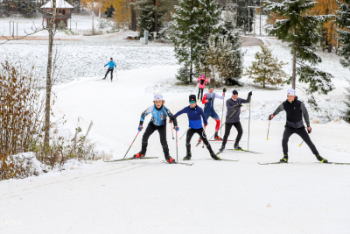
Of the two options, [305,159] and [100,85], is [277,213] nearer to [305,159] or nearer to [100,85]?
[305,159]

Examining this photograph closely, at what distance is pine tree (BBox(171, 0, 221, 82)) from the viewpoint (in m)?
24.0

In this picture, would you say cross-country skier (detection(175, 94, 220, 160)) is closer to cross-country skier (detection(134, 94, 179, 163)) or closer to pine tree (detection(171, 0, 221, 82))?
cross-country skier (detection(134, 94, 179, 163))

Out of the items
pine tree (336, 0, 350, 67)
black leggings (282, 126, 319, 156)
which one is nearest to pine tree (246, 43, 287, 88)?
pine tree (336, 0, 350, 67)

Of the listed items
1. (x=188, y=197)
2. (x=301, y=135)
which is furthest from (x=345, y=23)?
(x=188, y=197)

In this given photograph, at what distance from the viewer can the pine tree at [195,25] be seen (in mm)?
24016

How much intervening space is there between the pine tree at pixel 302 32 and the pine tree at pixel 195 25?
24.6 feet

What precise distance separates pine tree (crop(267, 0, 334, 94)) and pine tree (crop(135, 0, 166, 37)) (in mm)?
26566

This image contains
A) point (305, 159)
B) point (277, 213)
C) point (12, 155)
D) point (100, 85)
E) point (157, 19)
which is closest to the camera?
point (277, 213)

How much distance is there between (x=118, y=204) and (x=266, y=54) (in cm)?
2119

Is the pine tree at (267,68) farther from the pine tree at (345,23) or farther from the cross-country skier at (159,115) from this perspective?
the cross-country skier at (159,115)

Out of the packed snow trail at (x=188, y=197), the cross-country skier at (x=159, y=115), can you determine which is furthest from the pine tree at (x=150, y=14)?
the cross-country skier at (x=159, y=115)

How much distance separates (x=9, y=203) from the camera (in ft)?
17.6

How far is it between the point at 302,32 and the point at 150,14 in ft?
94.6

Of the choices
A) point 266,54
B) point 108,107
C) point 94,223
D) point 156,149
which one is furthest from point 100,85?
point 94,223
